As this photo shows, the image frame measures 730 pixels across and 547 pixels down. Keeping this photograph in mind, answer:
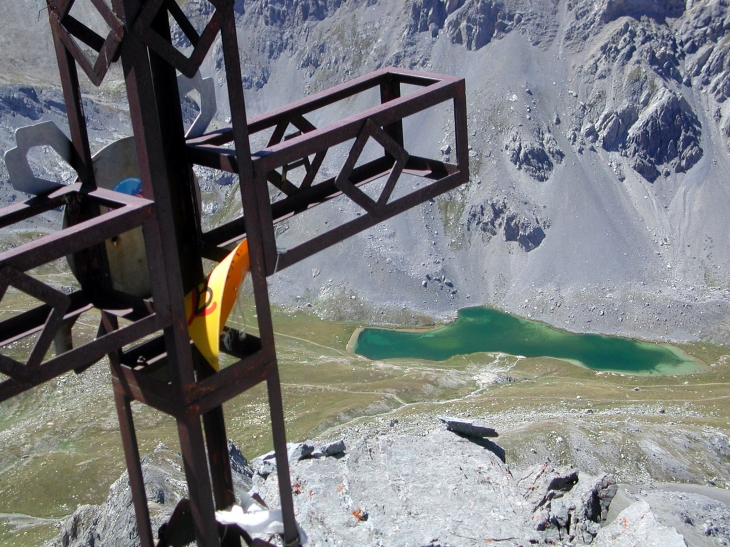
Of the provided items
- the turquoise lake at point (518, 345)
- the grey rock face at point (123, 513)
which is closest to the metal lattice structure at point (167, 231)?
the grey rock face at point (123, 513)

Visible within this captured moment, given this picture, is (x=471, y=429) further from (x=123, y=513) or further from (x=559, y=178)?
(x=559, y=178)

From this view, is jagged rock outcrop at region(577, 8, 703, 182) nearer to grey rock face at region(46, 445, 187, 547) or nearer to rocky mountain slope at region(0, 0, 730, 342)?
rocky mountain slope at region(0, 0, 730, 342)

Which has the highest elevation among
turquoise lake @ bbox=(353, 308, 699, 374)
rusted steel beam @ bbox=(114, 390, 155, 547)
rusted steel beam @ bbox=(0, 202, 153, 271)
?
rusted steel beam @ bbox=(0, 202, 153, 271)

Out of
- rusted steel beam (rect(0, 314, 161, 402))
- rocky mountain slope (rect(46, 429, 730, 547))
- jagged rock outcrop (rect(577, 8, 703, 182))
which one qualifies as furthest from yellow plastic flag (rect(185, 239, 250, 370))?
jagged rock outcrop (rect(577, 8, 703, 182))

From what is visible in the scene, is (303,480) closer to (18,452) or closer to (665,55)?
(18,452)

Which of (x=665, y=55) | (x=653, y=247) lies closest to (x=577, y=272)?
(x=653, y=247)

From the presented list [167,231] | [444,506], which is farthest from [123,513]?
[167,231]
